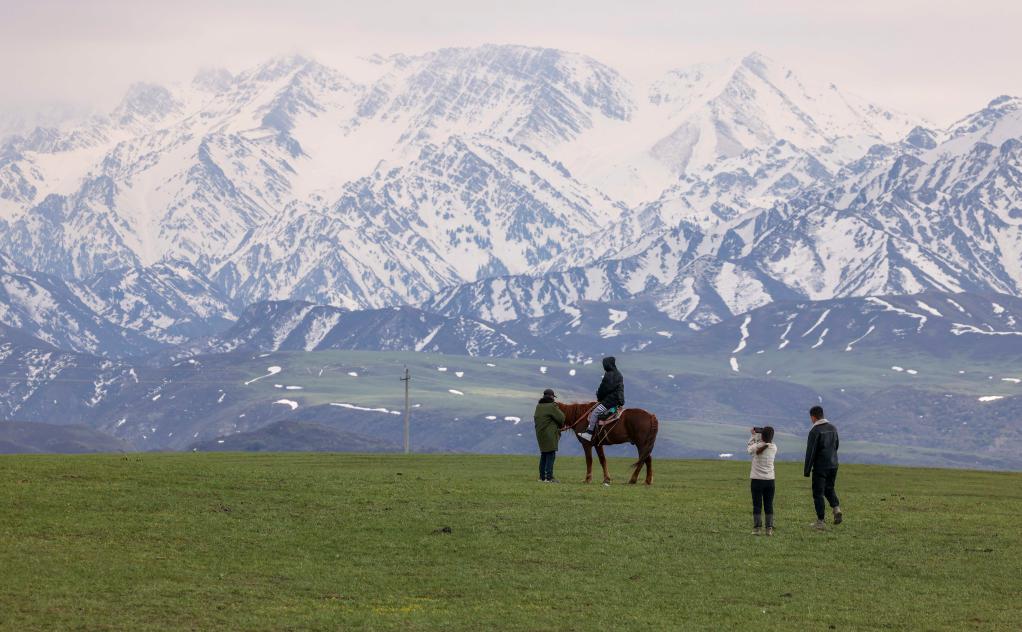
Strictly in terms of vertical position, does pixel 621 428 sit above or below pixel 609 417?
below

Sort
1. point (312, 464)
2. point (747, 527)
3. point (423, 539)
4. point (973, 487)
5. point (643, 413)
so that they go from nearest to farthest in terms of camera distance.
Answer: point (423, 539)
point (747, 527)
point (643, 413)
point (973, 487)
point (312, 464)

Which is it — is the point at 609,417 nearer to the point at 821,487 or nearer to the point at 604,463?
the point at 604,463

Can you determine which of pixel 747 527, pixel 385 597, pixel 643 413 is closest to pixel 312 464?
pixel 643 413

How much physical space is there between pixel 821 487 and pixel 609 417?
11.2 m

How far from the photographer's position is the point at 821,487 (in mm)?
51719

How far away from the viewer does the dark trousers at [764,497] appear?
50.4 metres

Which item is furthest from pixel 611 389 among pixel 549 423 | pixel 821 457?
pixel 821 457

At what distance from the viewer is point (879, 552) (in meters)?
48.7

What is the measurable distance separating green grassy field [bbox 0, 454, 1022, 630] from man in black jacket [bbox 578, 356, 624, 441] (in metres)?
2.43

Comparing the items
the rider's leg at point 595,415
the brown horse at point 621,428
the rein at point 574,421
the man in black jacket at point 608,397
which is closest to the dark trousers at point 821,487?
the brown horse at point 621,428

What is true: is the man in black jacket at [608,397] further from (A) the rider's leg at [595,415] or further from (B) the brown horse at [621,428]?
(B) the brown horse at [621,428]

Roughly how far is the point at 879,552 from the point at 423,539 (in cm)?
1226

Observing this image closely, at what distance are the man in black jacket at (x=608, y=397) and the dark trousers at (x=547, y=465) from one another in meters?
1.85

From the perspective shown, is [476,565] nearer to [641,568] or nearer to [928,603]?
[641,568]
